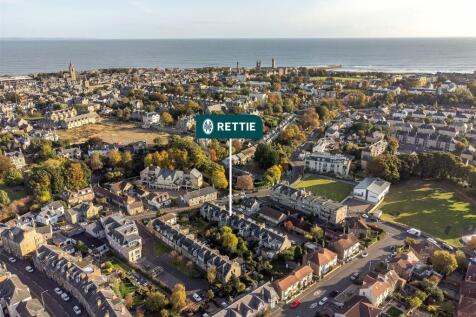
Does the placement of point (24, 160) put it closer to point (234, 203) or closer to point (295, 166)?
point (234, 203)

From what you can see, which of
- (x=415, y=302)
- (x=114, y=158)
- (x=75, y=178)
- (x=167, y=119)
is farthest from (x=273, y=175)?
(x=167, y=119)

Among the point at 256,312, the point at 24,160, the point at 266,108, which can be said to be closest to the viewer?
the point at 256,312

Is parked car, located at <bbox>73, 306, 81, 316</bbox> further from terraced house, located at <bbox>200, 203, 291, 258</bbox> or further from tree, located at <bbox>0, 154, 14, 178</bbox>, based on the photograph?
tree, located at <bbox>0, 154, 14, 178</bbox>

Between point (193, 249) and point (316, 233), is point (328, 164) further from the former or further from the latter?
point (193, 249)

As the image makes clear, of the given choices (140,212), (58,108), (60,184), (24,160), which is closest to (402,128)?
(140,212)

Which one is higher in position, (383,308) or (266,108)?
(266,108)
